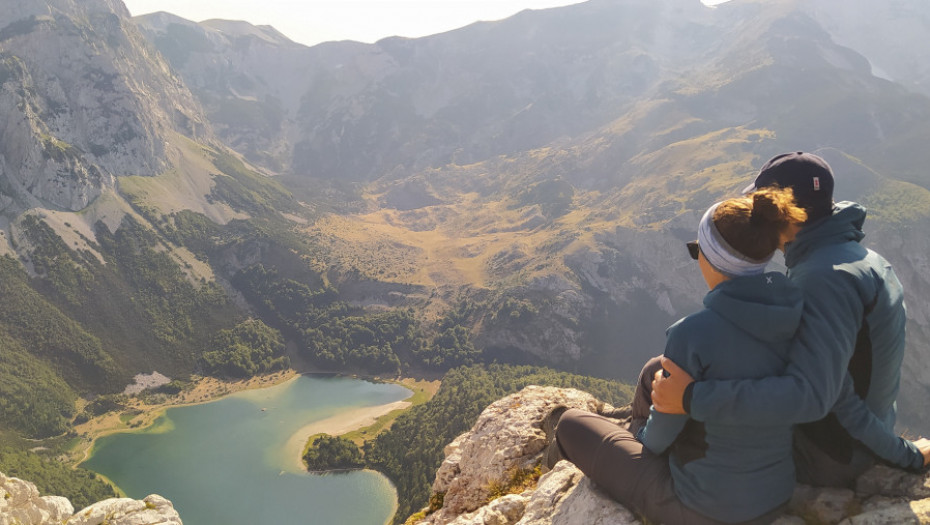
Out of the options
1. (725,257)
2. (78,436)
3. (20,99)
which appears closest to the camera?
(725,257)

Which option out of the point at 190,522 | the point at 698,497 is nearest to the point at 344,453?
the point at 190,522

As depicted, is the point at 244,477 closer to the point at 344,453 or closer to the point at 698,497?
the point at 344,453

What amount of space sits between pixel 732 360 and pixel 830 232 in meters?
2.59

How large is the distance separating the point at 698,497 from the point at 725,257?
3.06 m

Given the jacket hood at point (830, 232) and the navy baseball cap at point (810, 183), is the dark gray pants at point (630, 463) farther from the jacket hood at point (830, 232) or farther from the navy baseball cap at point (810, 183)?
the navy baseball cap at point (810, 183)

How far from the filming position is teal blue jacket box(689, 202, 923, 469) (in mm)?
5387

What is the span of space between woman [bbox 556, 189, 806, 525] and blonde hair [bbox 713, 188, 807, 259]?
10 millimetres

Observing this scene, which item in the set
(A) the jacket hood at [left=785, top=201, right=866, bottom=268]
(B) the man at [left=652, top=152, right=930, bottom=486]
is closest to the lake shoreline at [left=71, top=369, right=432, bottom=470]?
(B) the man at [left=652, top=152, right=930, bottom=486]

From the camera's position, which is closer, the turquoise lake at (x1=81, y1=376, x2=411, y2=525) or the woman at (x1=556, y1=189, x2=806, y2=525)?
the woman at (x1=556, y1=189, x2=806, y2=525)

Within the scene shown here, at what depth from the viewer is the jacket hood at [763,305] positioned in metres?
5.38

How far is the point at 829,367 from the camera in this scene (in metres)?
5.39

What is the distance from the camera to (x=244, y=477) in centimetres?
10681

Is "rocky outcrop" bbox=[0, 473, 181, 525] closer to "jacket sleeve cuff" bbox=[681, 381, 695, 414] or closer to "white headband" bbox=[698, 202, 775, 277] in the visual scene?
"jacket sleeve cuff" bbox=[681, 381, 695, 414]

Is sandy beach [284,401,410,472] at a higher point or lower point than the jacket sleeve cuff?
lower
